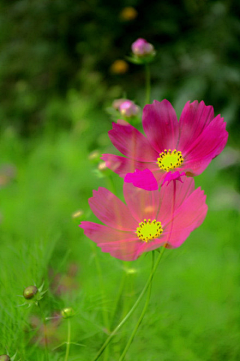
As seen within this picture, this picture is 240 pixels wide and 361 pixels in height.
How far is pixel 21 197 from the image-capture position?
4.15ft

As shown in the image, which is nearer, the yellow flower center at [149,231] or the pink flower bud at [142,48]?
the yellow flower center at [149,231]

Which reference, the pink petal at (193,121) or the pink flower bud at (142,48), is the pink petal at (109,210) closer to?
the pink petal at (193,121)

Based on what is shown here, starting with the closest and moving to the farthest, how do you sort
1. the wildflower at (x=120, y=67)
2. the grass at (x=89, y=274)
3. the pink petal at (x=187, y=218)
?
1. the pink petal at (x=187, y=218)
2. the grass at (x=89, y=274)
3. the wildflower at (x=120, y=67)

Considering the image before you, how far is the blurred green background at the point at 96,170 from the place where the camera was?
1.41 feet

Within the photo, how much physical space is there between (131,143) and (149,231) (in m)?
0.06

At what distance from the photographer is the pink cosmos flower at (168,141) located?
25 centimetres

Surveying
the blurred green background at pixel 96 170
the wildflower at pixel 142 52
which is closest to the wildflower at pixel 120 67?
the blurred green background at pixel 96 170

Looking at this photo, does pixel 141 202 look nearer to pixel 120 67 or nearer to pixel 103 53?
pixel 120 67

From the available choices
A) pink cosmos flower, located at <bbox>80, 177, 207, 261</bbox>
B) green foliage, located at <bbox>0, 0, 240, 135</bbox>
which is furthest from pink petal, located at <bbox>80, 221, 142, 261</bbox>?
green foliage, located at <bbox>0, 0, 240, 135</bbox>

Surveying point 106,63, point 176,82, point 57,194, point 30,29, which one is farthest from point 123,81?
point 57,194

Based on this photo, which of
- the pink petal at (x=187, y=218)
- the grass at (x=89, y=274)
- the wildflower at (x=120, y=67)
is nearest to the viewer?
the pink petal at (x=187, y=218)

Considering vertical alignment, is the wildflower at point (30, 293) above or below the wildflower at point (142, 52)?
below

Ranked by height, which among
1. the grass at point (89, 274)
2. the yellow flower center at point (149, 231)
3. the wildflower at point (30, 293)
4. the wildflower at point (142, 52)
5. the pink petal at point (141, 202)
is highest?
the wildflower at point (142, 52)

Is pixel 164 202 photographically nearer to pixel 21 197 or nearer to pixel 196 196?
pixel 196 196
